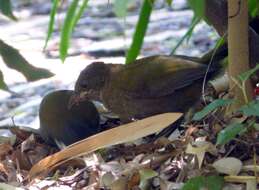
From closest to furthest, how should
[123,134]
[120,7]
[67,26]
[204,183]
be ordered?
[120,7] → [204,183] → [123,134] → [67,26]

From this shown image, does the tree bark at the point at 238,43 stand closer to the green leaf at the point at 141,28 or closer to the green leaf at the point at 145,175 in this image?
the green leaf at the point at 145,175

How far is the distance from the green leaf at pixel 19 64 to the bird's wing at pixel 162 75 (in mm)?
434

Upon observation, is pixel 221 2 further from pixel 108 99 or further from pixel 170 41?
pixel 170 41

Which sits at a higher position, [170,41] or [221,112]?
[221,112]

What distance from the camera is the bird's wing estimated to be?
3326 millimetres

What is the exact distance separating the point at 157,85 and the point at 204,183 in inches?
31.5

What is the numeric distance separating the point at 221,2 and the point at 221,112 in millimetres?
377

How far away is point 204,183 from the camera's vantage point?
2613 millimetres

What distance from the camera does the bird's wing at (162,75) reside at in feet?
10.9

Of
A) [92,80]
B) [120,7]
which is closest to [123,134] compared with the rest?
[92,80]

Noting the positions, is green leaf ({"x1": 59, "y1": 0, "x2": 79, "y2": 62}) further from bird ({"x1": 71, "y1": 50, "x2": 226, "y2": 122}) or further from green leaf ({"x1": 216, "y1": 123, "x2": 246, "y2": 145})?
green leaf ({"x1": 216, "y1": 123, "x2": 246, "y2": 145})

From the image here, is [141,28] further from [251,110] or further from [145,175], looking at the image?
[251,110]

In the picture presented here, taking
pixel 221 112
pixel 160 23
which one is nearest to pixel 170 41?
pixel 160 23

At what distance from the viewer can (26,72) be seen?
10.00 feet
